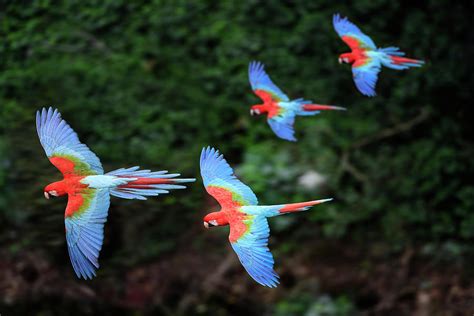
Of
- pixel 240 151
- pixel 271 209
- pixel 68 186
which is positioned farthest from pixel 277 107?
pixel 240 151

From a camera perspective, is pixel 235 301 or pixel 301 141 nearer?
pixel 235 301

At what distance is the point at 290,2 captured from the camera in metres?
6.22

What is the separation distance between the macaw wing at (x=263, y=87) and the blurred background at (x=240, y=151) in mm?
1852

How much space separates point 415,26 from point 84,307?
323 centimetres

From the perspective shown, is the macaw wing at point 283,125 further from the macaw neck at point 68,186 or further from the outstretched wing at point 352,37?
the macaw neck at point 68,186

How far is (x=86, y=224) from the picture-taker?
2.60 meters

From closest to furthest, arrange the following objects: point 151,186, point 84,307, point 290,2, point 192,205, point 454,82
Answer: point 151,186, point 84,307, point 192,205, point 454,82, point 290,2

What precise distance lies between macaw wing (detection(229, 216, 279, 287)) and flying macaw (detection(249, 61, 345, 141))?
54 centimetres

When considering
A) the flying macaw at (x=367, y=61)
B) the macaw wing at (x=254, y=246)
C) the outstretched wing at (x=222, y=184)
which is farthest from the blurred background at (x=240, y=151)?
the macaw wing at (x=254, y=246)

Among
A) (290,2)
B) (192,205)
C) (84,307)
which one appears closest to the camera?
(84,307)

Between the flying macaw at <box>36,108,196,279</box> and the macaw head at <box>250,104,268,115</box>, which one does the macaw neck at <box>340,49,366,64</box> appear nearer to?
the macaw head at <box>250,104,268,115</box>

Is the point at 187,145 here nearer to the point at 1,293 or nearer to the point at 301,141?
the point at 301,141

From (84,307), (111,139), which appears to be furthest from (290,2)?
(84,307)

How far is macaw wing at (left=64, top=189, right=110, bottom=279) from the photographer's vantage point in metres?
2.53
